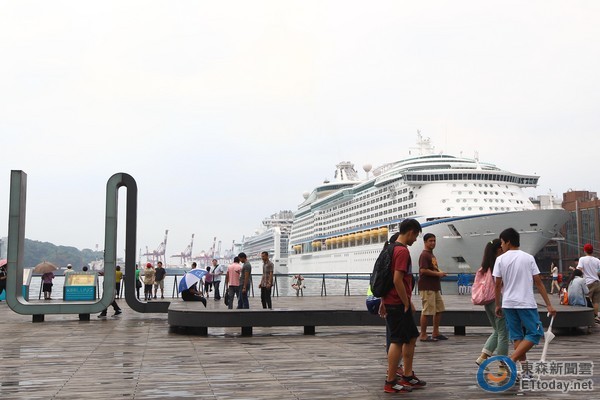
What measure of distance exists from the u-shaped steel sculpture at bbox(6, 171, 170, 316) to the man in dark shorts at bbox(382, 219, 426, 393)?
33.9 ft

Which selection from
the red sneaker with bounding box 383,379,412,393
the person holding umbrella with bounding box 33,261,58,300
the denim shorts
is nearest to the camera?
the red sneaker with bounding box 383,379,412,393

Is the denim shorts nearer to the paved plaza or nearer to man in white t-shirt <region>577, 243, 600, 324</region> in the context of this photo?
the paved plaza

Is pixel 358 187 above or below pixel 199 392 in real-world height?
above

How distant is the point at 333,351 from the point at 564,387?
12.6 feet

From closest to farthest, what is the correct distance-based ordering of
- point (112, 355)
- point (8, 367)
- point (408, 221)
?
1. point (408, 221)
2. point (8, 367)
3. point (112, 355)

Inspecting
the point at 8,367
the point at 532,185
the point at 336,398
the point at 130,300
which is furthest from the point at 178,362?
the point at 532,185

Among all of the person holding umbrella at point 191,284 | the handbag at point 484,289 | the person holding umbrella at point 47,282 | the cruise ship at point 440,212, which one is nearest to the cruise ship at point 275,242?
the cruise ship at point 440,212

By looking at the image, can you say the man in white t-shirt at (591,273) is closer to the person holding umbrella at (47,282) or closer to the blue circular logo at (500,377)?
the blue circular logo at (500,377)

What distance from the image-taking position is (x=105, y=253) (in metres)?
15.6

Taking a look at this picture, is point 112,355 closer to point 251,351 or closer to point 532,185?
point 251,351

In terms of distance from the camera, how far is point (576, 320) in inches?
443

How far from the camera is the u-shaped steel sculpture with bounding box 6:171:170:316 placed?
1485 centimetres

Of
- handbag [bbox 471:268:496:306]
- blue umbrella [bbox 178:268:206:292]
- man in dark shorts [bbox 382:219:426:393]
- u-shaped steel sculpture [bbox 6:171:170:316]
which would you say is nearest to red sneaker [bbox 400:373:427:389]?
man in dark shorts [bbox 382:219:426:393]

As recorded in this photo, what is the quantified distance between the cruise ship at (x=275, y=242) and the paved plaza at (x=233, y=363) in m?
94.2
